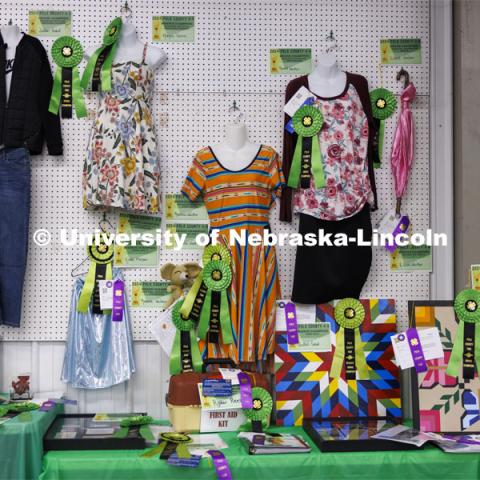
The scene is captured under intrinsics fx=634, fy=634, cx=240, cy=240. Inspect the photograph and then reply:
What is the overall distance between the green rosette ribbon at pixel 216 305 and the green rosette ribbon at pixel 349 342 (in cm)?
46

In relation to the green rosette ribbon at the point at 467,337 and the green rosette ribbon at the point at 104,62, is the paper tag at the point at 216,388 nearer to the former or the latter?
the green rosette ribbon at the point at 467,337

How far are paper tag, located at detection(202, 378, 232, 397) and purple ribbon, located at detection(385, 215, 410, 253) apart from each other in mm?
963

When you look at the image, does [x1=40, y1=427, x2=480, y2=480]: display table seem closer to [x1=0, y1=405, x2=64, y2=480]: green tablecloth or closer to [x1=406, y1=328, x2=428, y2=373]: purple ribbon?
[x1=0, y1=405, x2=64, y2=480]: green tablecloth

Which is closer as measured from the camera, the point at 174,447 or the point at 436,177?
the point at 174,447

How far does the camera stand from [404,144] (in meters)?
2.79

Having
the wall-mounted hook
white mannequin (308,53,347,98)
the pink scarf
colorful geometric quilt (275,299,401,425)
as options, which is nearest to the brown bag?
colorful geometric quilt (275,299,401,425)

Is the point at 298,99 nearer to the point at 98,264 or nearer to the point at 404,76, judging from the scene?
the point at 404,76

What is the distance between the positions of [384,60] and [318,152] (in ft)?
1.83

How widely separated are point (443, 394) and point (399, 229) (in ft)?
2.49

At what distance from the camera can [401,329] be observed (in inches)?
111

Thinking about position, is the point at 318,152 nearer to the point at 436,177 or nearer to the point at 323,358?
the point at 436,177

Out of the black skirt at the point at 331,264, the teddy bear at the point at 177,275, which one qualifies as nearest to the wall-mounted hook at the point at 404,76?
the black skirt at the point at 331,264

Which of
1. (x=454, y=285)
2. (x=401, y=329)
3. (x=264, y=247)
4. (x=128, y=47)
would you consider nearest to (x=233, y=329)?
(x=264, y=247)

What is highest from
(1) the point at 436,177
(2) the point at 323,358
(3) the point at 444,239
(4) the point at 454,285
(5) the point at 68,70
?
(5) the point at 68,70
